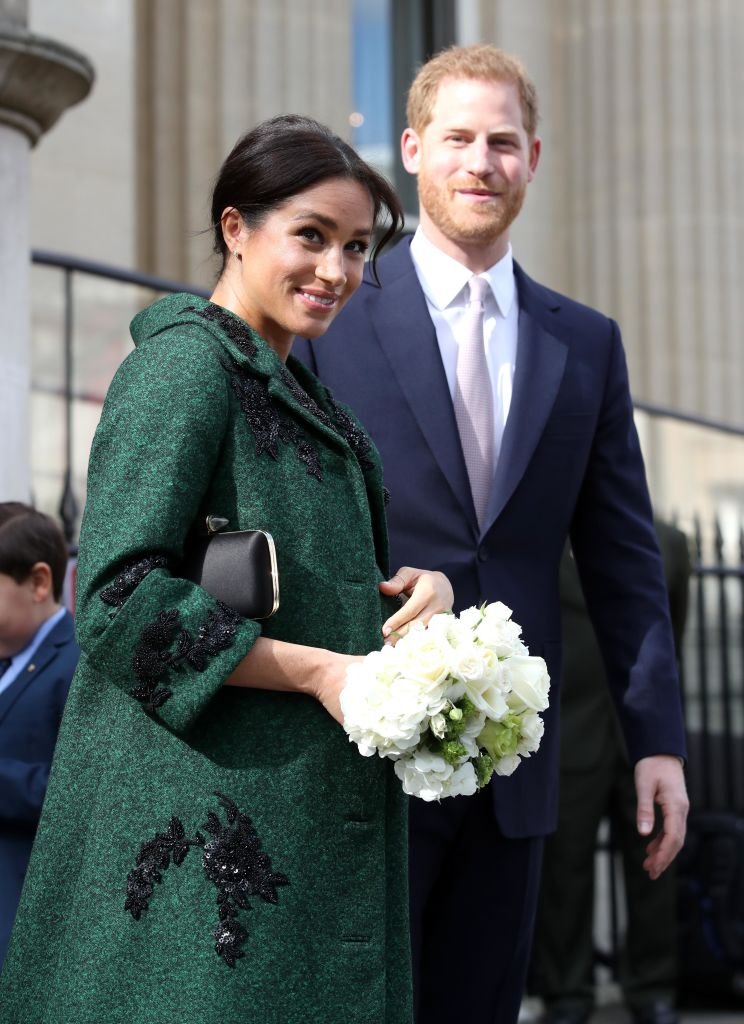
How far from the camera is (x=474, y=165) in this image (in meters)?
3.26

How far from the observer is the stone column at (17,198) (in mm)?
4359

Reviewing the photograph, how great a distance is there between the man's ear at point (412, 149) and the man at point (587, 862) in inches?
106

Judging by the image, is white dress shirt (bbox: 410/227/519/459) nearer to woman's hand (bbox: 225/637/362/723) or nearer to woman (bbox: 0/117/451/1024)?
woman (bbox: 0/117/451/1024)

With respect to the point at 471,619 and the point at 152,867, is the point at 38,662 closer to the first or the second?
the point at 152,867

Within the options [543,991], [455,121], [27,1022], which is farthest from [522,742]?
[543,991]

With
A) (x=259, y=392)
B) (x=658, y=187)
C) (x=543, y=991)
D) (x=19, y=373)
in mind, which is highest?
(x=658, y=187)

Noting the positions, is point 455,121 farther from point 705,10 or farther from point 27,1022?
point 705,10

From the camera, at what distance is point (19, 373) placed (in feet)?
14.5

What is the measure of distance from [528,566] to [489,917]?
647 mm

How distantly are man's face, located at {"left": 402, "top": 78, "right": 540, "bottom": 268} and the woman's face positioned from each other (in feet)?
2.82

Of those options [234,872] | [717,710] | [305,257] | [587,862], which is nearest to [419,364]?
[305,257]

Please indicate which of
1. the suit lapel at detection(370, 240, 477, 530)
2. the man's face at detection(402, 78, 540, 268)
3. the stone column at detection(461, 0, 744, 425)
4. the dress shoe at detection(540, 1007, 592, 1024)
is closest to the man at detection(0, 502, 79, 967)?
the suit lapel at detection(370, 240, 477, 530)

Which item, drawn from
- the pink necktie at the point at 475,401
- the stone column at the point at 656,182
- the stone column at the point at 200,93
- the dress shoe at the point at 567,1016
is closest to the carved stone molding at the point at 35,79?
the pink necktie at the point at 475,401

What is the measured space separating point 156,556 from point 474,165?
1.35 metres
